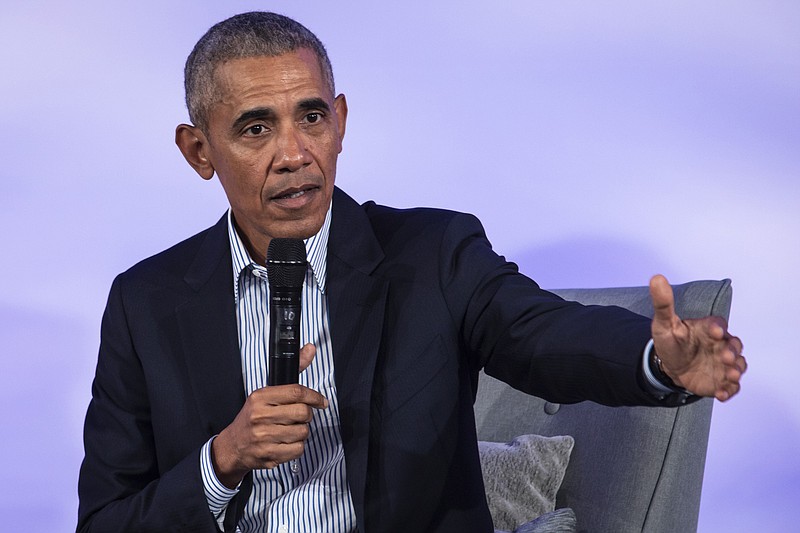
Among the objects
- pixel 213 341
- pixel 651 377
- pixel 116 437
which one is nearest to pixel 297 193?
pixel 213 341

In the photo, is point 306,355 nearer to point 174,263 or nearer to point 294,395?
point 294,395

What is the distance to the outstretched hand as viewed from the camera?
1084 millimetres

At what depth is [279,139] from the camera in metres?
1.68

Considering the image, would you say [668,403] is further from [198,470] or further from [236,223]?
[236,223]

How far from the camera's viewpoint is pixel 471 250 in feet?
5.70

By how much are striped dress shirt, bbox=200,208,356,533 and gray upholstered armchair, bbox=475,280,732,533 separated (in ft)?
2.20

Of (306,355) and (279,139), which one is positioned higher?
(279,139)

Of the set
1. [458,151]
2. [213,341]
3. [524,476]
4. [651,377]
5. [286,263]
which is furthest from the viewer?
[458,151]

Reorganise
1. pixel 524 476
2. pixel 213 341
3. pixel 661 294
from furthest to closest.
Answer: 1. pixel 524 476
2. pixel 213 341
3. pixel 661 294

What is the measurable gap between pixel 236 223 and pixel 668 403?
961 mm

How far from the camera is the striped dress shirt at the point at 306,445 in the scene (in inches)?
64.3

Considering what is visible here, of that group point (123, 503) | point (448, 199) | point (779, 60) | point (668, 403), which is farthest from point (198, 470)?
point (779, 60)

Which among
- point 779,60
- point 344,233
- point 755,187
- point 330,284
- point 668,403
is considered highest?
point 779,60

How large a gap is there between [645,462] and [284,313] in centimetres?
103
